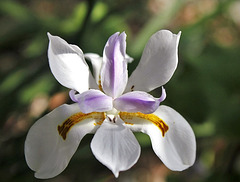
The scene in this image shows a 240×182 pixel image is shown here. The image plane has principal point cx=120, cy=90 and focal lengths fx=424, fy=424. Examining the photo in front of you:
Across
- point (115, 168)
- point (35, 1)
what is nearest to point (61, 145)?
point (115, 168)

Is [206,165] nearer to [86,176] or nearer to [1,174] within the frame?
[86,176]

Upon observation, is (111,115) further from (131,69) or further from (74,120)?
(131,69)

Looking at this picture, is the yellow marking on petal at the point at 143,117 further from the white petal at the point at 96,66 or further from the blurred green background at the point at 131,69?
the blurred green background at the point at 131,69

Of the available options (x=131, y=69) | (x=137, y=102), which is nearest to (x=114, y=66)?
(x=137, y=102)

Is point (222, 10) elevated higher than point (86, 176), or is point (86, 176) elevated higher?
point (222, 10)

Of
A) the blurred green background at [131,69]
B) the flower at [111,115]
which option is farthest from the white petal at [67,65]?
the blurred green background at [131,69]

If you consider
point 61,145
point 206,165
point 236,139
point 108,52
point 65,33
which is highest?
point 108,52

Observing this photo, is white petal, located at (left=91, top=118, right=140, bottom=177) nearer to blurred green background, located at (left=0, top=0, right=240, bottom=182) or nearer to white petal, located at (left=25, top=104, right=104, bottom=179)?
white petal, located at (left=25, top=104, right=104, bottom=179)
